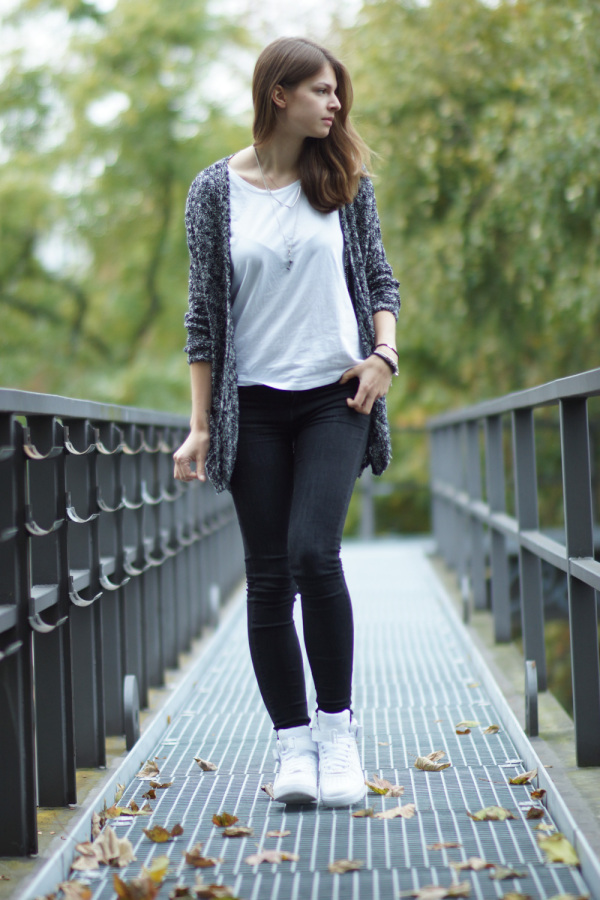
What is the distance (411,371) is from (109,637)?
1196 centimetres

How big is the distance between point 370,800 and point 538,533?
4.53 feet

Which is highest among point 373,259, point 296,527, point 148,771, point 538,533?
point 373,259

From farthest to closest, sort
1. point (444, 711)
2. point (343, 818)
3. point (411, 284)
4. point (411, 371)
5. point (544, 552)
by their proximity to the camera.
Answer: point (411, 371) < point (411, 284) < point (444, 711) < point (544, 552) < point (343, 818)

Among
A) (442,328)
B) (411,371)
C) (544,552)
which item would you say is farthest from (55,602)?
(411,371)

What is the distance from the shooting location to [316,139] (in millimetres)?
2676

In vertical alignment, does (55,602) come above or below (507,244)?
below

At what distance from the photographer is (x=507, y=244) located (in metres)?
9.66

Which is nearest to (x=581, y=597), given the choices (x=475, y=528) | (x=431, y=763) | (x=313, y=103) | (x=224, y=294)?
(x=431, y=763)

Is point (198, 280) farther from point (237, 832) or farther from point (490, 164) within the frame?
point (490, 164)

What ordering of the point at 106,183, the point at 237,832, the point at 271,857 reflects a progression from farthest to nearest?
the point at 106,183 → the point at 237,832 → the point at 271,857

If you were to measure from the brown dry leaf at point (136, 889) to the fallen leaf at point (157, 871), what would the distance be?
0.04 metres

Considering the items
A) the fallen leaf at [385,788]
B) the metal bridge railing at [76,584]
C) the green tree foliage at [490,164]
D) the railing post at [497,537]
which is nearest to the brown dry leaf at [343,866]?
the fallen leaf at [385,788]

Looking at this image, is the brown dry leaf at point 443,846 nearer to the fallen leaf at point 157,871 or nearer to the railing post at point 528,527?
the fallen leaf at point 157,871

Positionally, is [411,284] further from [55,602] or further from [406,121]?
[55,602]
